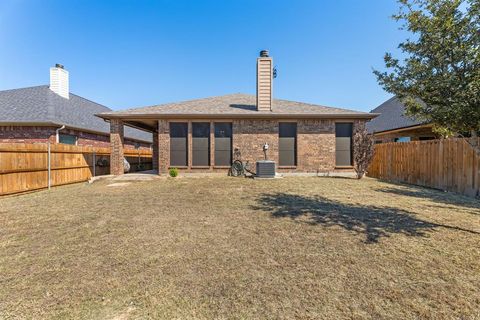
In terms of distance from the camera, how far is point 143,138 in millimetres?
21984

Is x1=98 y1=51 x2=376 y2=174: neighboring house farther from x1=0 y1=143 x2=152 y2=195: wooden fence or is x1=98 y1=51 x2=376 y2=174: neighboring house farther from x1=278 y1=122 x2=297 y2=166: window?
x1=0 y1=143 x2=152 y2=195: wooden fence

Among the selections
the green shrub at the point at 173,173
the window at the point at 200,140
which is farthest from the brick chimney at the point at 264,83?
the green shrub at the point at 173,173

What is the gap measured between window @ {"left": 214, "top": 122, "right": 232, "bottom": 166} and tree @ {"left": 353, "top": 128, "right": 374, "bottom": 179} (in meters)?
6.65

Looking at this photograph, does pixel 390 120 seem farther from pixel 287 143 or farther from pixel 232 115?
pixel 232 115

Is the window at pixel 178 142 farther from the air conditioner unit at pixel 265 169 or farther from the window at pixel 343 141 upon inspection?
the window at pixel 343 141

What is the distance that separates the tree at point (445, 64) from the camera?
3.62 meters

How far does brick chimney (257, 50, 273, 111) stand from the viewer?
1224cm

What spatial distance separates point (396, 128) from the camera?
48.5 ft

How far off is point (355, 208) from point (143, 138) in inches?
821

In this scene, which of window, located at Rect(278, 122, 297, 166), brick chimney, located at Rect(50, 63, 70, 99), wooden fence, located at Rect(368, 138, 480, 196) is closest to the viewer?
wooden fence, located at Rect(368, 138, 480, 196)

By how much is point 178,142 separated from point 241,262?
9698 millimetres

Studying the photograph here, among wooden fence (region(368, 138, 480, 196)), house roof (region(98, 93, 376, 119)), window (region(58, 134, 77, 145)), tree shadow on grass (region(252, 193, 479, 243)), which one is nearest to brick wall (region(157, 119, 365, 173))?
house roof (region(98, 93, 376, 119))

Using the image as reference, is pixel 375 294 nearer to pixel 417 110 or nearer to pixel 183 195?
pixel 417 110

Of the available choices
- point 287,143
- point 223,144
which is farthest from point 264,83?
point 223,144
